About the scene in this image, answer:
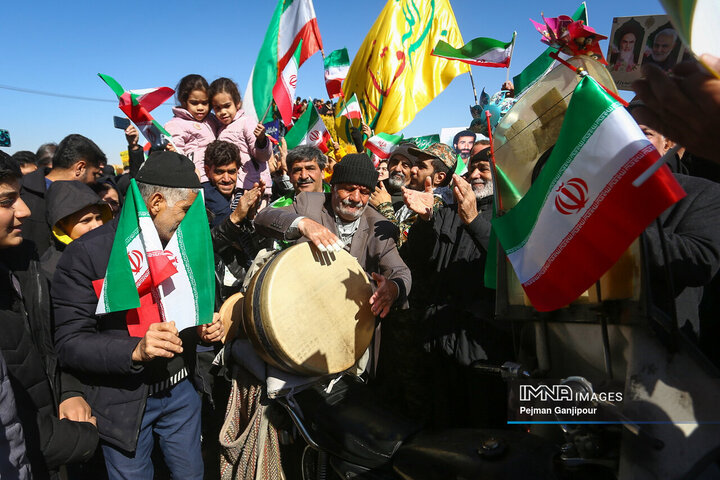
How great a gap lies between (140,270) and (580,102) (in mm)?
1807

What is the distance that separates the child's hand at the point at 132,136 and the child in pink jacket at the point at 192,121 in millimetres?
295

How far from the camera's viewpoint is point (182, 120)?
4484 millimetres

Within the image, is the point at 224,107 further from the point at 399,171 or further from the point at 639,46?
the point at 639,46

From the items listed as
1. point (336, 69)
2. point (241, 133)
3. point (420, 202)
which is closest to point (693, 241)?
point (420, 202)

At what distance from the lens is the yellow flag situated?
18.0ft

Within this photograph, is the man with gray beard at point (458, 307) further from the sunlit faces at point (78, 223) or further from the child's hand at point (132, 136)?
the child's hand at point (132, 136)

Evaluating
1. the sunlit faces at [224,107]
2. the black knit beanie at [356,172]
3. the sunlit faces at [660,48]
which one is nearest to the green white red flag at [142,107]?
the sunlit faces at [224,107]

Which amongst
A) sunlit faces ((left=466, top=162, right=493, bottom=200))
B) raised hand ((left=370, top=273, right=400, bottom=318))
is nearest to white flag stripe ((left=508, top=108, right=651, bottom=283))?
raised hand ((left=370, top=273, right=400, bottom=318))

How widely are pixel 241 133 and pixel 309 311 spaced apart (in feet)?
9.40

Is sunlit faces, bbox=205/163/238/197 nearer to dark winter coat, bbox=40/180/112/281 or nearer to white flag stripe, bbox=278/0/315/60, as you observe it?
dark winter coat, bbox=40/180/112/281

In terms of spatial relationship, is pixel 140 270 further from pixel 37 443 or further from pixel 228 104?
pixel 228 104

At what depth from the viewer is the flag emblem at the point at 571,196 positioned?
117cm

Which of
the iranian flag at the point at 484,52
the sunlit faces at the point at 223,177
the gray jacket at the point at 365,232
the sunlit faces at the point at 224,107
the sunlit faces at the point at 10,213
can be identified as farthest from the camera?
the sunlit faces at the point at 224,107

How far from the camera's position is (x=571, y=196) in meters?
1.21
